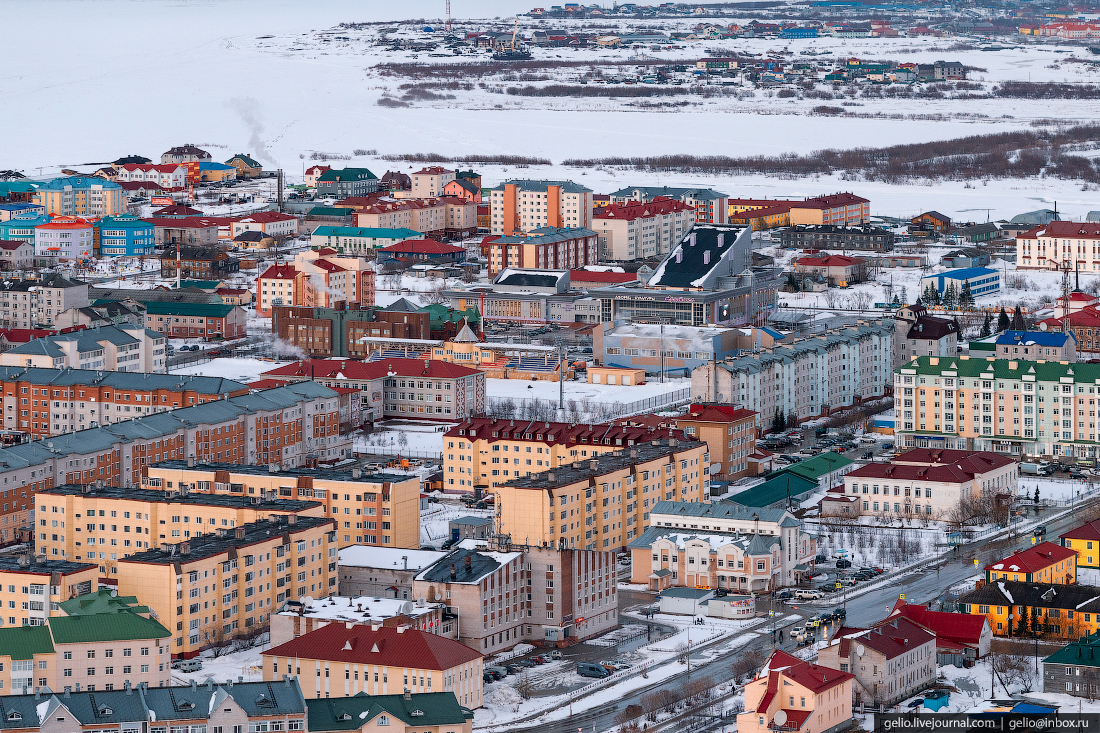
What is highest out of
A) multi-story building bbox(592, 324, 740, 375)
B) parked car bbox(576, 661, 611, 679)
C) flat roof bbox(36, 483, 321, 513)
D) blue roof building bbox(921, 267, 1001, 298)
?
blue roof building bbox(921, 267, 1001, 298)

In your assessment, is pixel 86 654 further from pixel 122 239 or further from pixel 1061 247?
pixel 122 239

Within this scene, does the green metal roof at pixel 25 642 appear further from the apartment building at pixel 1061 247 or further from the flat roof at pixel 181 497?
the apartment building at pixel 1061 247

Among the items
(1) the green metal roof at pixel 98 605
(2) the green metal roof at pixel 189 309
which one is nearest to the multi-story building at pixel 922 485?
(1) the green metal roof at pixel 98 605

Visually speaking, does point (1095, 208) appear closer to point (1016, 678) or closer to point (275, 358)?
point (275, 358)

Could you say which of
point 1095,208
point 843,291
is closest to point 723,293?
point 843,291

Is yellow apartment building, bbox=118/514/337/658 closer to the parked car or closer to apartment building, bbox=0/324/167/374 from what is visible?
the parked car

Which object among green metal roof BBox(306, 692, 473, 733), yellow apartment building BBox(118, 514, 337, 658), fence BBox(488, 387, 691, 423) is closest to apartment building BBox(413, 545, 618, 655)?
yellow apartment building BBox(118, 514, 337, 658)

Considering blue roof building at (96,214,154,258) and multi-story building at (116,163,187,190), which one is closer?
blue roof building at (96,214,154,258)
